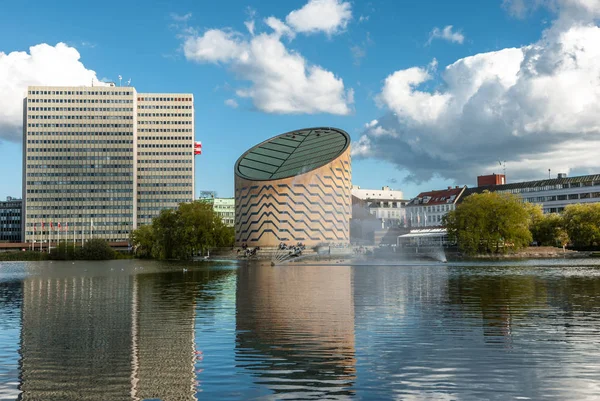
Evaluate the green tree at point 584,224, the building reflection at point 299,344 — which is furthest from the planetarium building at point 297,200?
the building reflection at point 299,344

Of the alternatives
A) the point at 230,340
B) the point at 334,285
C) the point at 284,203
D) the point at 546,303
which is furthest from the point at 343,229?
the point at 230,340

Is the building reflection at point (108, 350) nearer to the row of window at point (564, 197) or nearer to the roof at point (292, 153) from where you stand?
the roof at point (292, 153)

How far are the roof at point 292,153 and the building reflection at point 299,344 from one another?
131582 mm

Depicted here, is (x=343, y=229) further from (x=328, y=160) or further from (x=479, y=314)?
(x=479, y=314)

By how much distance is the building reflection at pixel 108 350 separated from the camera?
1512 centimetres

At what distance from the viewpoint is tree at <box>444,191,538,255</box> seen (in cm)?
12788

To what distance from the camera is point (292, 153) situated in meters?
180

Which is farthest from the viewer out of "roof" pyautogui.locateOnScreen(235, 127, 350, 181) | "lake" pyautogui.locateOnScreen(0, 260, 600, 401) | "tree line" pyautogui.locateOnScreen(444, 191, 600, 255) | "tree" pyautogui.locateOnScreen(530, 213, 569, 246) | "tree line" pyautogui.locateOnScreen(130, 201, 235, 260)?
"roof" pyautogui.locateOnScreen(235, 127, 350, 181)

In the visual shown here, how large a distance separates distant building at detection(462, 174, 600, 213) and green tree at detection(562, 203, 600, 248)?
Result: 143ft

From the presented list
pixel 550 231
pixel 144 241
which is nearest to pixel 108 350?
pixel 550 231

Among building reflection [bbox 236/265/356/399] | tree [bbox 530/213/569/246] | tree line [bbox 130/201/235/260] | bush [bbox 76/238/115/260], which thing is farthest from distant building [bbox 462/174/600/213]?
building reflection [bbox 236/265/356/399]

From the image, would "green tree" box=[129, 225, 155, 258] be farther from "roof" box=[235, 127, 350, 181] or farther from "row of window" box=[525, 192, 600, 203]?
"row of window" box=[525, 192, 600, 203]

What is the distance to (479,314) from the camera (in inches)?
1122

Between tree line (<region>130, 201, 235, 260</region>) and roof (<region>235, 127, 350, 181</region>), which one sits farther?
roof (<region>235, 127, 350, 181</region>)
